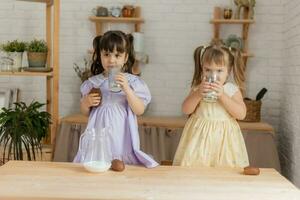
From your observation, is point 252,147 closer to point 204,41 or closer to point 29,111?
point 204,41

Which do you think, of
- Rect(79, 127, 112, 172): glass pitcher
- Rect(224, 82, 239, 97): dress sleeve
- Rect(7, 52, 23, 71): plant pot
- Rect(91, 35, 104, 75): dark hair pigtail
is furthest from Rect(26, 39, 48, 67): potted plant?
Rect(79, 127, 112, 172): glass pitcher

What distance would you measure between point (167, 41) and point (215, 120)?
1901 mm

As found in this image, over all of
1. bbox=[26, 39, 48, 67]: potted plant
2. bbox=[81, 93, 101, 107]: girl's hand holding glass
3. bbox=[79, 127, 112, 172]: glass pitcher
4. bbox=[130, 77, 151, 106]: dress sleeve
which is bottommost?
bbox=[79, 127, 112, 172]: glass pitcher

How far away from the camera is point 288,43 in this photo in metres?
3.49

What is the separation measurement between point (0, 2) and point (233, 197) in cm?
332

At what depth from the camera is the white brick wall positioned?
3.70m

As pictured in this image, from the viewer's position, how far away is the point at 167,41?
3.77 metres

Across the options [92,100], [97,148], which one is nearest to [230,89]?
[92,100]

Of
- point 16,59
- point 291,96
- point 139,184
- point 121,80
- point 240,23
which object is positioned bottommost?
point 139,184

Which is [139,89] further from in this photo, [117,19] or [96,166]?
[117,19]

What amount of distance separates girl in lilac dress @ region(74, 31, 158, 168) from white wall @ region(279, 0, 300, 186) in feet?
5.36

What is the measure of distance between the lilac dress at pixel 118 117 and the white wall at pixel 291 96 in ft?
5.32

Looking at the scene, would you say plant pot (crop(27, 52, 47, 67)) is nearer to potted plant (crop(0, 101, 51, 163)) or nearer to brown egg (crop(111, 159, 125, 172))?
potted plant (crop(0, 101, 51, 163))

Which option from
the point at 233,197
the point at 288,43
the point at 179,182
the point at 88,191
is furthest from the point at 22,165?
the point at 288,43
